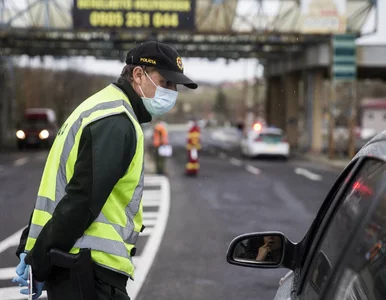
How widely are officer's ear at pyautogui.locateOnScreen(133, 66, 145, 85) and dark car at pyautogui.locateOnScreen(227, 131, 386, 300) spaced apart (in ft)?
2.98

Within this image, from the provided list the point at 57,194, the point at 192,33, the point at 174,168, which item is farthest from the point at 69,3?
the point at 57,194

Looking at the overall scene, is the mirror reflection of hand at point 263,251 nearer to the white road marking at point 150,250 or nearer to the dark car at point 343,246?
the dark car at point 343,246

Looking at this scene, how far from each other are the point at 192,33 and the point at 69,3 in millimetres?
5381

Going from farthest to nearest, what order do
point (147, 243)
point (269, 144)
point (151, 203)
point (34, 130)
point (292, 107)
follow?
1. point (292, 107)
2. point (34, 130)
3. point (269, 144)
4. point (151, 203)
5. point (147, 243)

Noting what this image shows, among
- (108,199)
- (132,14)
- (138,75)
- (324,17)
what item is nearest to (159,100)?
(138,75)

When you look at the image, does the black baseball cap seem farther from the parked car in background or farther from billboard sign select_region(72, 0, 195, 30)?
the parked car in background

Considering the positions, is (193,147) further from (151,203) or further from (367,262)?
(367,262)

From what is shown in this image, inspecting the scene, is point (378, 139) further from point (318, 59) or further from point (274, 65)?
point (274, 65)

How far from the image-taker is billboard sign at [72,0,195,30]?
1093 inches

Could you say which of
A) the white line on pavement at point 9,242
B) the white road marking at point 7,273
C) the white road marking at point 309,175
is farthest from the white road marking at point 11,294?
the white road marking at point 309,175

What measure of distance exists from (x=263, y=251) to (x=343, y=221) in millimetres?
620

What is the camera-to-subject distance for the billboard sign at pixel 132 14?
2777 cm

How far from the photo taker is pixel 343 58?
30.7 meters

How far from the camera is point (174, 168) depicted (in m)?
24.4
